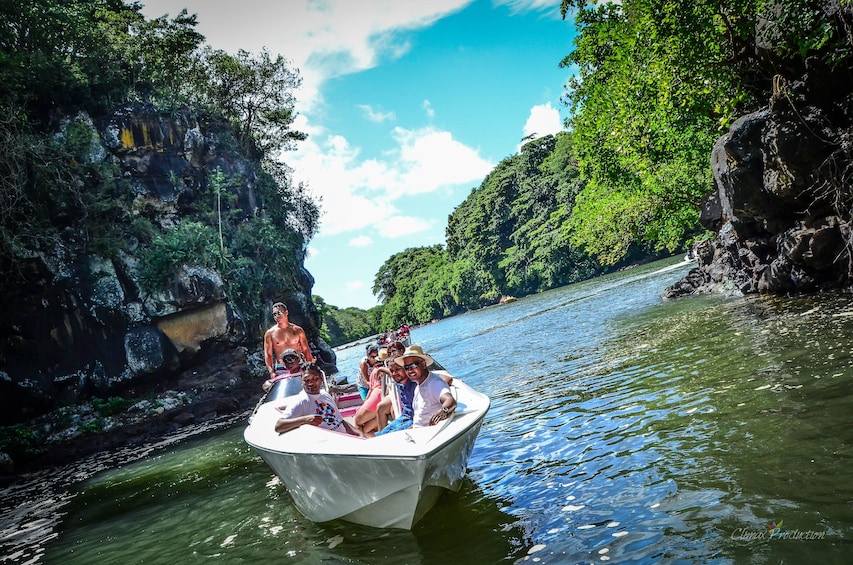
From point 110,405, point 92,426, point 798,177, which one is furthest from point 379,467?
point 110,405

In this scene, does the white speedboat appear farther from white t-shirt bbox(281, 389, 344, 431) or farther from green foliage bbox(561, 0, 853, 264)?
green foliage bbox(561, 0, 853, 264)

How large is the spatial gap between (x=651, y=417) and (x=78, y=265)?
827 inches

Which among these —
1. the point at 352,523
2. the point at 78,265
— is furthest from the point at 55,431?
the point at 352,523

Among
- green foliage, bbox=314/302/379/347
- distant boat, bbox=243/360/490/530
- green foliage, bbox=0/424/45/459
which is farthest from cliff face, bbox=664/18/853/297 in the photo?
green foliage, bbox=314/302/379/347

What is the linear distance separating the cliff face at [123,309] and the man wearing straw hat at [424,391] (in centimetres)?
1757

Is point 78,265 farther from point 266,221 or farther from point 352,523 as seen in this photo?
point 352,523

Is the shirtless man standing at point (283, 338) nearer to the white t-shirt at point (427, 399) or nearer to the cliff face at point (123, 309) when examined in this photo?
the white t-shirt at point (427, 399)

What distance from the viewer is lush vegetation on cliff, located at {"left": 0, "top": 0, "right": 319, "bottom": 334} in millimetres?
18922

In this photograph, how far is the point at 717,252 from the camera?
19016mm

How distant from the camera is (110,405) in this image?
19.0m

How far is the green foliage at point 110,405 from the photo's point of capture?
18.8 meters

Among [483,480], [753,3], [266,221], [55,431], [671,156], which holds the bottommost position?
[483,480]

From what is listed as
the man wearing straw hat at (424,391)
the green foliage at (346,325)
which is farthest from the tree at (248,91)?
the green foliage at (346,325)

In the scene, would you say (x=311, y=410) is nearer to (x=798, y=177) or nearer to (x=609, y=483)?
(x=609, y=483)
